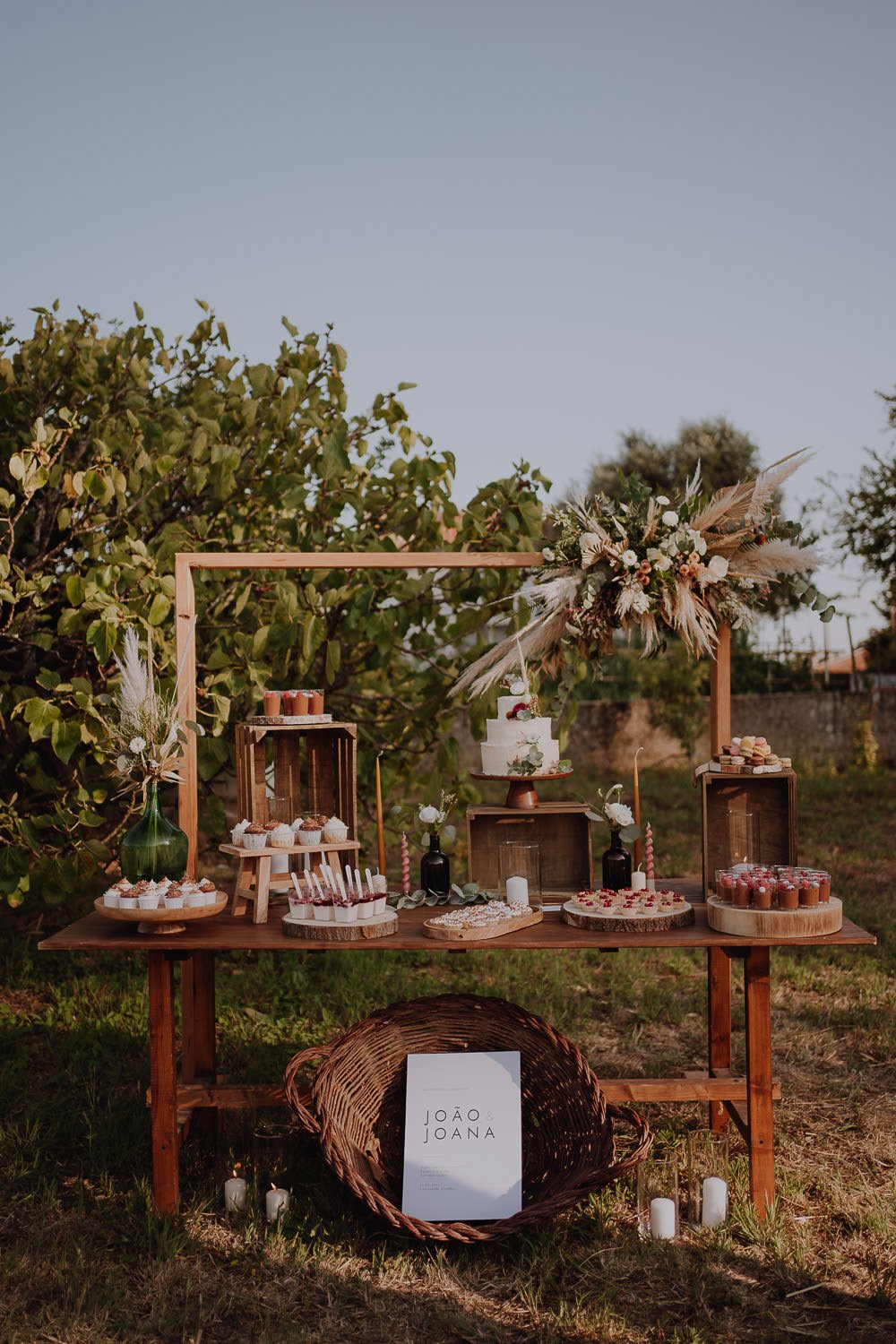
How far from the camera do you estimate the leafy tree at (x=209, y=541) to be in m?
4.40

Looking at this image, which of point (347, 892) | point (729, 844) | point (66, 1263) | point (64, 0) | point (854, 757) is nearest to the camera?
point (66, 1263)

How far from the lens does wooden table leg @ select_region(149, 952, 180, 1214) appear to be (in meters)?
3.33

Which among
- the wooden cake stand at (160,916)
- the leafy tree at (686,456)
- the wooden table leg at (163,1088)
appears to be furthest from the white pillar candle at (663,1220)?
the leafy tree at (686,456)

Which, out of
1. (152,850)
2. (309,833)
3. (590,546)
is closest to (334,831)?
(309,833)

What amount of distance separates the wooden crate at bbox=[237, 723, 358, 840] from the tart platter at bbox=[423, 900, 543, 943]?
0.59m

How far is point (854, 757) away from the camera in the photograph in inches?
527

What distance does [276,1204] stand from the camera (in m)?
3.36

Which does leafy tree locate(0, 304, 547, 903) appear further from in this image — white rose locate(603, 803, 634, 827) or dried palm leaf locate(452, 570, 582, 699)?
white rose locate(603, 803, 634, 827)

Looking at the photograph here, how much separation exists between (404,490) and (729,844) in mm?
2164

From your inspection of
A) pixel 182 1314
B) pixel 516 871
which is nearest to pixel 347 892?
pixel 516 871

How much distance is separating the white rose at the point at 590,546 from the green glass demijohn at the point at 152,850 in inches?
59.9

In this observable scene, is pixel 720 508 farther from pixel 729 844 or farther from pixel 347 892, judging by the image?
pixel 347 892

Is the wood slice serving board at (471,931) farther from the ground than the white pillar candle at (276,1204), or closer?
farther from the ground

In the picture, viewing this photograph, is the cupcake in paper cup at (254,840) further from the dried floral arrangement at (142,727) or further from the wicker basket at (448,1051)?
the wicker basket at (448,1051)
